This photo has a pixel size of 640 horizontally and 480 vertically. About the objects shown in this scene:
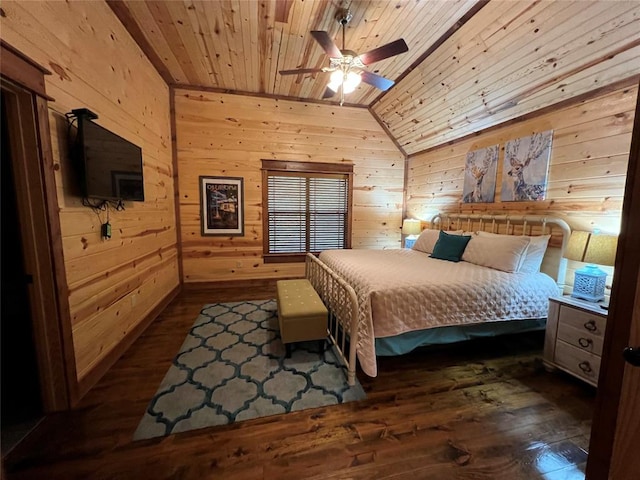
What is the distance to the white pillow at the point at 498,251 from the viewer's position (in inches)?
101

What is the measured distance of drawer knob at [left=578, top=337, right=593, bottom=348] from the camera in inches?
74.7

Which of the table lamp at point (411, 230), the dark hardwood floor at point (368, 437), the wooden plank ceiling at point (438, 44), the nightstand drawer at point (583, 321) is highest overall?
the wooden plank ceiling at point (438, 44)

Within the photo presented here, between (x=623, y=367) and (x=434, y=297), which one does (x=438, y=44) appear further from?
(x=623, y=367)

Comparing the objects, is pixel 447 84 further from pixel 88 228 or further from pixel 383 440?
pixel 88 228

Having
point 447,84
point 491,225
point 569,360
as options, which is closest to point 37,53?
point 447,84

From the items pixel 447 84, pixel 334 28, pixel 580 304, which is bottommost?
pixel 580 304

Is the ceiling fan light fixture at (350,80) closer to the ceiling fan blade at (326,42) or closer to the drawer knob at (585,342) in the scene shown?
the ceiling fan blade at (326,42)

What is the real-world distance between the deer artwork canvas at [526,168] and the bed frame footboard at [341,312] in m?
2.42

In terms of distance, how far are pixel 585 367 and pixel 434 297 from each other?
3.82 ft

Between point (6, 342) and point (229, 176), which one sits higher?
point (229, 176)

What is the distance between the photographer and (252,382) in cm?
201

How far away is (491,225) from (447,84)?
6.05 ft

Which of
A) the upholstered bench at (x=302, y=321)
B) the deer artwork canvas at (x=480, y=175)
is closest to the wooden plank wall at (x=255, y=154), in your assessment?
the deer artwork canvas at (x=480, y=175)

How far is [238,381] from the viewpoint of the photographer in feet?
6.63
